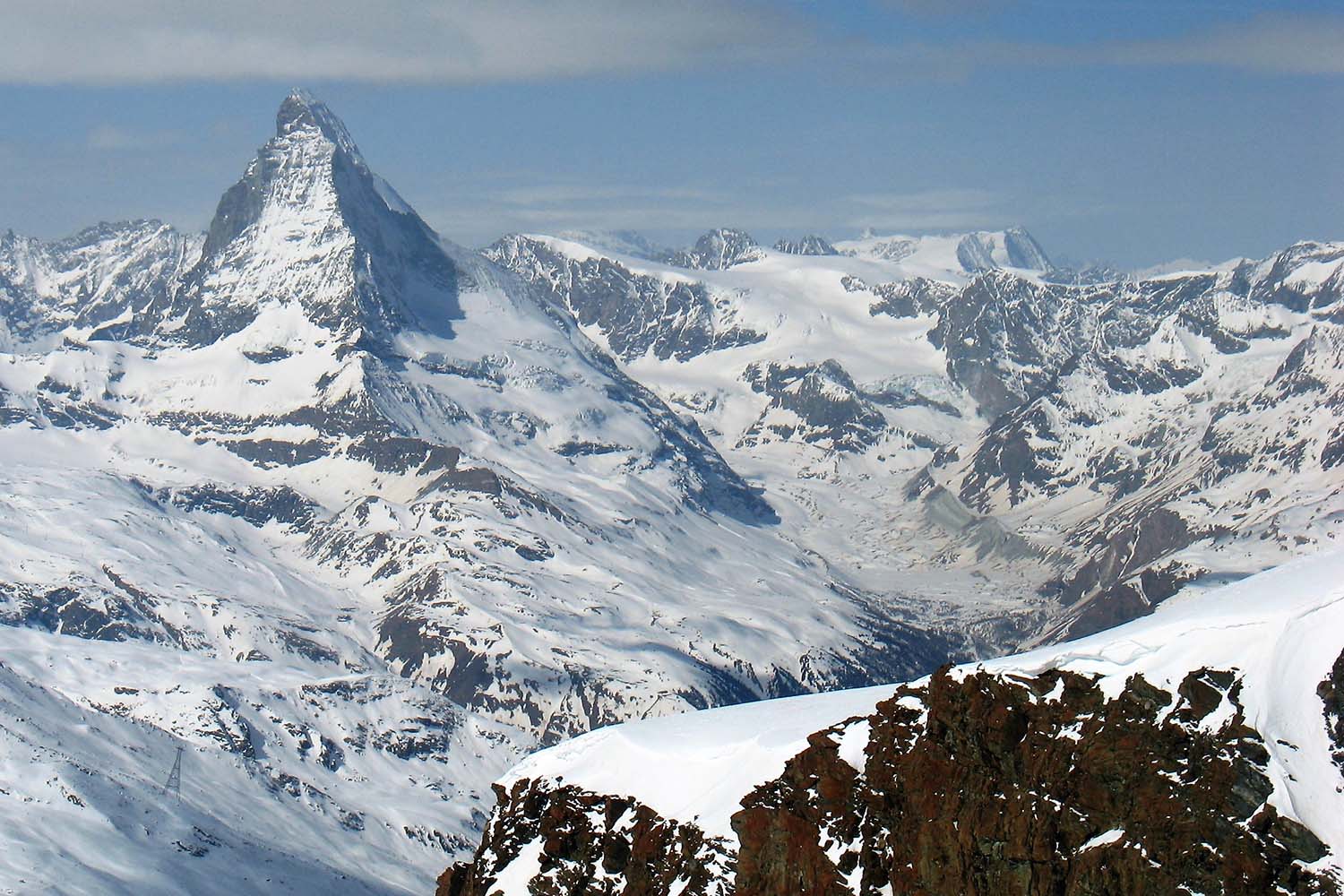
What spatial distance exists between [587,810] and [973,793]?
2816 cm

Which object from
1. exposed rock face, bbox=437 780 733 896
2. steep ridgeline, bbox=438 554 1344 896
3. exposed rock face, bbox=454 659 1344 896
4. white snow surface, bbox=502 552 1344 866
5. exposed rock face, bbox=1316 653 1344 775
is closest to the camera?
exposed rock face, bbox=454 659 1344 896

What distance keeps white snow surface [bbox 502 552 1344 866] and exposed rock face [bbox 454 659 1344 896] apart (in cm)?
129

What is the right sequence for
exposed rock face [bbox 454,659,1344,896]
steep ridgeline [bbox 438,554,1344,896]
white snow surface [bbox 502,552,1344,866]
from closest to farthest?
exposed rock face [bbox 454,659,1344,896] → steep ridgeline [bbox 438,554,1344,896] → white snow surface [bbox 502,552,1344,866]

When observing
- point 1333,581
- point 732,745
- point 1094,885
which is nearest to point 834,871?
point 1094,885

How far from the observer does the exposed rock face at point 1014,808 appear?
234 feet

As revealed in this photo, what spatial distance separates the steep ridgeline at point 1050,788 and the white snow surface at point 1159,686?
14cm

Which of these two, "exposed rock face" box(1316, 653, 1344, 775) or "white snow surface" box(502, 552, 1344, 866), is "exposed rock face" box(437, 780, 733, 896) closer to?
"white snow surface" box(502, 552, 1344, 866)

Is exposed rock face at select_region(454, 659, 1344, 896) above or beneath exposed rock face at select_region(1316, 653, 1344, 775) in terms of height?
beneath

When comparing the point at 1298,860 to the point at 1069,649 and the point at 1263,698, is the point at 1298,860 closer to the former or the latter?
the point at 1263,698

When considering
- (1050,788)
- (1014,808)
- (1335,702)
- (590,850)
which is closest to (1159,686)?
(1050,788)

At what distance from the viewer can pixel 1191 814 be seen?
7212 centimetres

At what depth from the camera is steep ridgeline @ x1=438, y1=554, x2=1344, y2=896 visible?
71750mm

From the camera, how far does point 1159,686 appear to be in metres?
78.8

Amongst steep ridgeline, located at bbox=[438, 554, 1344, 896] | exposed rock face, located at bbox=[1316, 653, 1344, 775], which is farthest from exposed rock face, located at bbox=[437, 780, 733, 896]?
exposed rock face, located at bbox=[1316, 653, 1344, 775]
